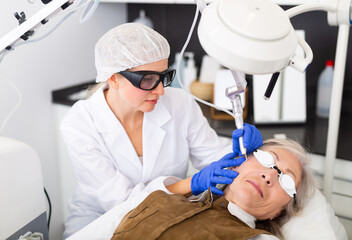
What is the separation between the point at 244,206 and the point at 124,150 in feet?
1.72

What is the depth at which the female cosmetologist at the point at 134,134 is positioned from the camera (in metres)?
1.39

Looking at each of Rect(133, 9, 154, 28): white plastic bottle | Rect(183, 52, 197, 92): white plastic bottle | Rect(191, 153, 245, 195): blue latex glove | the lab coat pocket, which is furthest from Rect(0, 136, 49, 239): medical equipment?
Rect(133, 9, 154, 28): white plastic bottle

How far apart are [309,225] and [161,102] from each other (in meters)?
0.74

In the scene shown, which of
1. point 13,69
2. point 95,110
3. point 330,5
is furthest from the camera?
point 13,69

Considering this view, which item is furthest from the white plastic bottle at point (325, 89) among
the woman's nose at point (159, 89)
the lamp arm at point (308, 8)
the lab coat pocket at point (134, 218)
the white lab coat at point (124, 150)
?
the lab coat pocket at point (134, 218)

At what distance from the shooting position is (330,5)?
1.27m

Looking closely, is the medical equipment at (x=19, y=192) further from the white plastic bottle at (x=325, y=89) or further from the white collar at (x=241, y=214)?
the white plastic bottle at (x=325, y=89)

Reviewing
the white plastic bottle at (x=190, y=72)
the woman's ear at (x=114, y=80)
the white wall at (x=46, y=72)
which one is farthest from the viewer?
the white plastic bottle at (x=190, y=72)

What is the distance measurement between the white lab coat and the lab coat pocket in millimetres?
193

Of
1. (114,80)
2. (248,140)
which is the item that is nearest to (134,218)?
(248,140)

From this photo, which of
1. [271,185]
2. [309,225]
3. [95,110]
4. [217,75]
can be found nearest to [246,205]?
[271,185]

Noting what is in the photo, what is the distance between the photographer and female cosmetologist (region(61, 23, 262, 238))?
1391mm

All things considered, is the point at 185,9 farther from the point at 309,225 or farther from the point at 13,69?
the point at 309,225

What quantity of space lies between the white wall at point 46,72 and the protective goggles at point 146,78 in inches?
33.5
